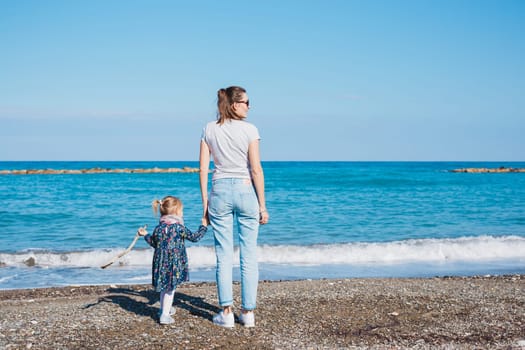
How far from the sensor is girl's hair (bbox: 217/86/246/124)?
16.3 ft

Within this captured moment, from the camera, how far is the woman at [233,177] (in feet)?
16.3

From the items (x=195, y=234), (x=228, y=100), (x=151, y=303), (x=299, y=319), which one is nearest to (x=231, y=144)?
(x=228, y=100)

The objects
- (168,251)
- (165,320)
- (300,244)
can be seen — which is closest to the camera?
(168,251)

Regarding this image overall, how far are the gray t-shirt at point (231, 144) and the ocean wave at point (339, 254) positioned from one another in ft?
21.8

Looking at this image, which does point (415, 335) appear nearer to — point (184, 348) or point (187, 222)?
point (184, 348)

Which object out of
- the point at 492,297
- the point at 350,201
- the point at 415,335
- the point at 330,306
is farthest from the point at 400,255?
the point at 350,201

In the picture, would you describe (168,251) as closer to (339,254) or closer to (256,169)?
(256,169)

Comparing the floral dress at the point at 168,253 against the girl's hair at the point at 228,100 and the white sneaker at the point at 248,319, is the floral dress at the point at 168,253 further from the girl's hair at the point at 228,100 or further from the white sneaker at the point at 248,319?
the girl's hair at the point at 228,100

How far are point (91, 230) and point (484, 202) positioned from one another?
1818 centimetres

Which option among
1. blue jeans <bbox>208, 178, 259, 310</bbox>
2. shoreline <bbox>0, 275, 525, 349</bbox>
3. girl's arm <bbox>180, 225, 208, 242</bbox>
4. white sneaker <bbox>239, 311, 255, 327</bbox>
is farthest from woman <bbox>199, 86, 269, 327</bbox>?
shoreline <bbox>0, 275, 525, 349</bbox>

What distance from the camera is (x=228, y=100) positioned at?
196 inches

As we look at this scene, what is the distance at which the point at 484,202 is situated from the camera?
82.3ft

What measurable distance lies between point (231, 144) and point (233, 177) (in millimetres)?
312

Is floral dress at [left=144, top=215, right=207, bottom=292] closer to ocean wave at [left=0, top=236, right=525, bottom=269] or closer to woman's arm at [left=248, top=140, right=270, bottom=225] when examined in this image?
woman's arm at [left=248, top=140, right=270, bottom=225]
